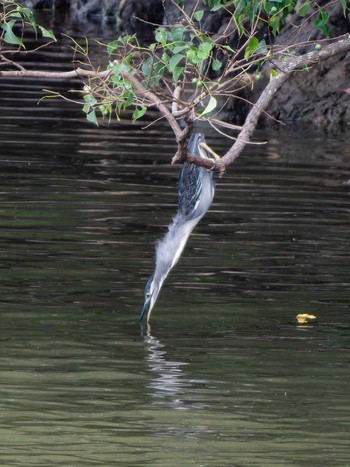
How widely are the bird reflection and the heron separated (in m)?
0.34

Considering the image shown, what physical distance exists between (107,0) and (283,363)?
91.7 feet

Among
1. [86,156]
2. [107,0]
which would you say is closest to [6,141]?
[86,156]

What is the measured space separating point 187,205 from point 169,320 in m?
1.09

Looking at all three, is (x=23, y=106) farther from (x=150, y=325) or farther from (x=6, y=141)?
(x=150, y=325)

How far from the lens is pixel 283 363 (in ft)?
24.1

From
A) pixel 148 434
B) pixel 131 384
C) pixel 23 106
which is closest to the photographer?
pixel 148 434

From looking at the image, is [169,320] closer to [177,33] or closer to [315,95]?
[177,33]

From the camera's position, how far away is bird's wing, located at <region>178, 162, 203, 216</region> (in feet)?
23.9

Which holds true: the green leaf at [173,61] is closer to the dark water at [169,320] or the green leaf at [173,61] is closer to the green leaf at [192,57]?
the green leaf at [192,57]

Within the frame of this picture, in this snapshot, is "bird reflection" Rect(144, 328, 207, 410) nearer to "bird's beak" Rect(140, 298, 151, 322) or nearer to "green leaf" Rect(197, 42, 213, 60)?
"bird's beak" Rect(140, 298, 151, 322)

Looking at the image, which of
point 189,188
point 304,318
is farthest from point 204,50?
point 304,318

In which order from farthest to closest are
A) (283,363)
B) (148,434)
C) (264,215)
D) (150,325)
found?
(264,215), (150,325), (283,363), (148,434)

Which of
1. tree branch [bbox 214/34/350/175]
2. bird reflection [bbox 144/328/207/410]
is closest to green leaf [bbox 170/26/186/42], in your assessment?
tree branch [bbox 214/34/350/175]

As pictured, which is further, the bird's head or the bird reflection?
the bird's head
